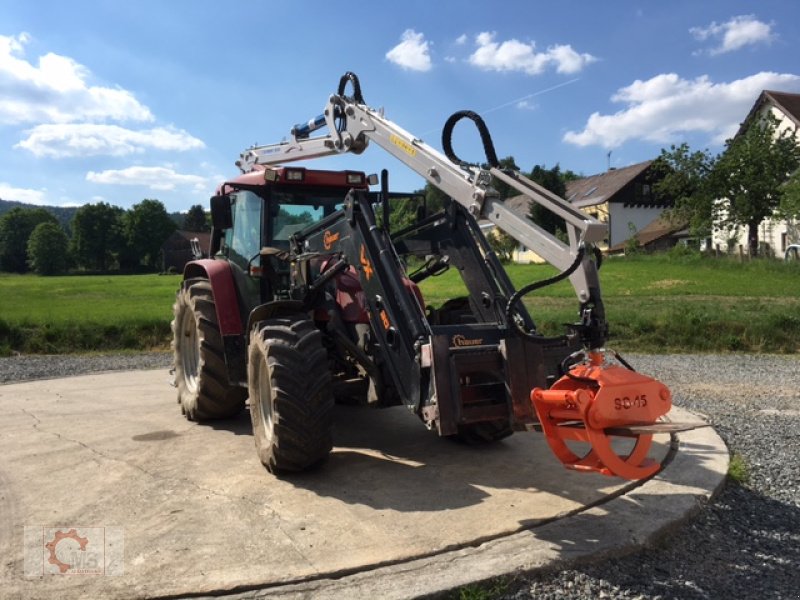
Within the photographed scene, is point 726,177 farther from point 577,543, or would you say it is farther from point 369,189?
point 577,543

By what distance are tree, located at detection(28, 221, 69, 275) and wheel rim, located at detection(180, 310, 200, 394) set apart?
91611 mm

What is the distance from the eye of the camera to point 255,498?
191 inches

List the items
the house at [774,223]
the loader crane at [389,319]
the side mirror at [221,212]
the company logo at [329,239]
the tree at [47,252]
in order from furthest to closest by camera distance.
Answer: the tree at [47,252] → the house at [774,223] → the side mirror at [221,212] → the company logo at [329,239] → the loader crane at [389,319]

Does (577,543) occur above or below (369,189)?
below

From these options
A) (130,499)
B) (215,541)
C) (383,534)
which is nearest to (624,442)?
(383,534)

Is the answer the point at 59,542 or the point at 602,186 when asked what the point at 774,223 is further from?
the point at 59,542

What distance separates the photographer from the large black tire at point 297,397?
5008 millimetres

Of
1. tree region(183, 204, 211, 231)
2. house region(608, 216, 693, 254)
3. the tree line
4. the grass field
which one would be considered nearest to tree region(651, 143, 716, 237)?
house region(608, 216, 693, 254)

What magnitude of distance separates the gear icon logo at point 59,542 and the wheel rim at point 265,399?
5.32ft

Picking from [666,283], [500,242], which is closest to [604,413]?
[666,283]

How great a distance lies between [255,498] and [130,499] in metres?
0.89

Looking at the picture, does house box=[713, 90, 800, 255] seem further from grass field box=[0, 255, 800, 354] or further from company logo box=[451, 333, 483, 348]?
company logo box=[451, 333, 483, 348]

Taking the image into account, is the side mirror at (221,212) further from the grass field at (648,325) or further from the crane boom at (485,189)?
the grass field at (648,325)

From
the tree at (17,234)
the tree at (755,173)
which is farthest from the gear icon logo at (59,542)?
the tree at (17,234)
